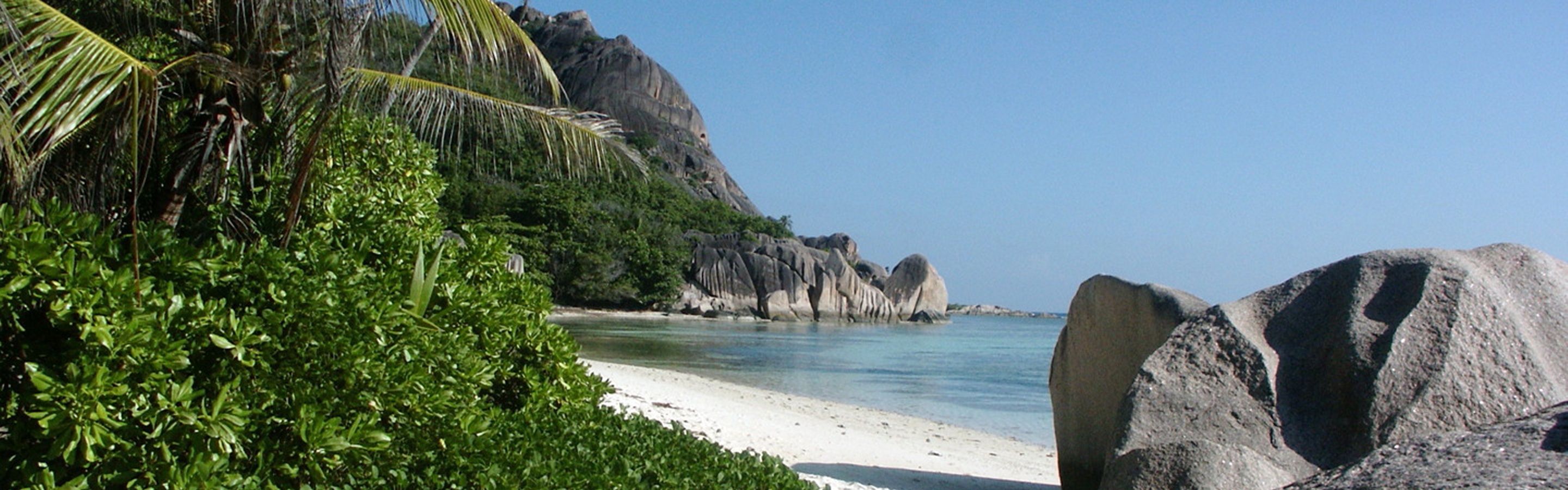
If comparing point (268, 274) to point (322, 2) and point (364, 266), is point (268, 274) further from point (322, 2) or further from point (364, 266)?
point (322, 2)

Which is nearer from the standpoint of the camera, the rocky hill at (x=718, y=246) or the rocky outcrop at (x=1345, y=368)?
the rocky outcrop at (x=1345, y=368)

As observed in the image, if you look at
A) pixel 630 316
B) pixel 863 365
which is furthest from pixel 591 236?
pixel 863 365

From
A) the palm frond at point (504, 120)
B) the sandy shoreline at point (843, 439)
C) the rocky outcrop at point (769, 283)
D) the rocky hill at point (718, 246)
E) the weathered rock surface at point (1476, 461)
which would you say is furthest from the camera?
the rocky hill at point (718, 246)

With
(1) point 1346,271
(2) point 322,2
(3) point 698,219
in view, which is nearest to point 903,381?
(1) point 1346,271

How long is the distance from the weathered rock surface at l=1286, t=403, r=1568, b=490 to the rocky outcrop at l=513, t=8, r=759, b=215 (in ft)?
196

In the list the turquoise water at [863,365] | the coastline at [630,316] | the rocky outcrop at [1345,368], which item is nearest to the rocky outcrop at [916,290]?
the coastline at [630,316]

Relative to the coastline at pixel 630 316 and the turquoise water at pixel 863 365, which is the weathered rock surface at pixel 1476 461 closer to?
the turquoise water at pixel 863 365

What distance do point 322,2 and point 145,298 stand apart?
1953mm

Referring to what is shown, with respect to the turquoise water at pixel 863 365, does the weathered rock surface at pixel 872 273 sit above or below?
above

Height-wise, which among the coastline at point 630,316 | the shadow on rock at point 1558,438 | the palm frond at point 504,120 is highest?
the palm frond at point 504,120

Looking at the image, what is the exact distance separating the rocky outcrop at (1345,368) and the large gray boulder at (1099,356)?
0.79 meters

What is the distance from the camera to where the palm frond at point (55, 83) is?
385 cm

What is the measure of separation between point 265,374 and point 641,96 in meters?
71.8

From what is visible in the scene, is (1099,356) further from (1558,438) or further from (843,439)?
(843,439)
